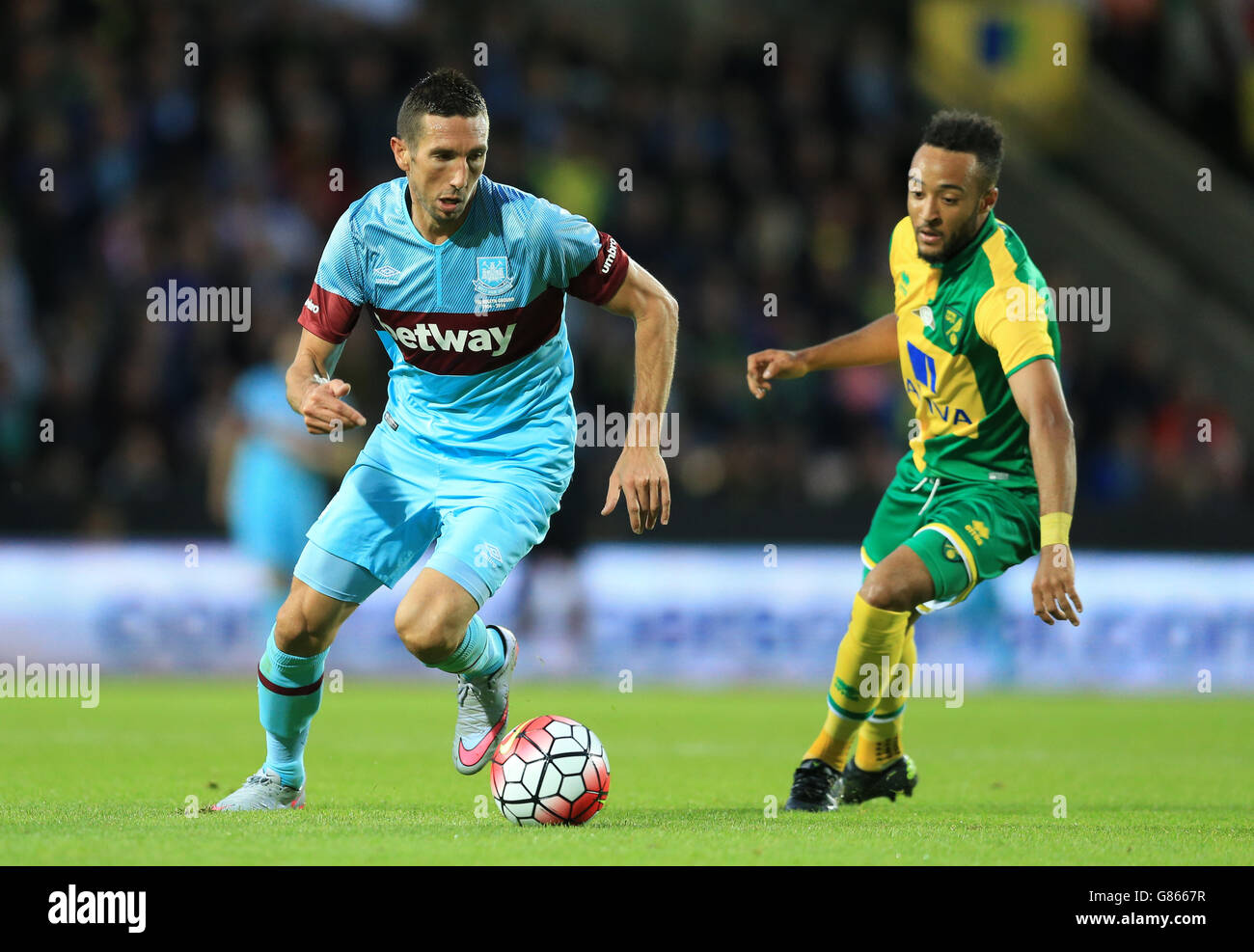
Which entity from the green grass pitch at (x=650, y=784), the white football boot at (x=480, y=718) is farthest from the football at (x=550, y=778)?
the white football boot at (x=480, y=718)

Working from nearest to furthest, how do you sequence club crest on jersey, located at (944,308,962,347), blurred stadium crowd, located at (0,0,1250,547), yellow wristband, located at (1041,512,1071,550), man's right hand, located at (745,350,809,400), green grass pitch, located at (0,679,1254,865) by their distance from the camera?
green grass pitch, located at (0,679,1254,865)
yellow wristband, located at (1041,512,1071,550)
club crest on jersey, located at (944,308,962,347)
man's right hand, located at (745,350,809,400)
blurred stadium crowd, located at (0,0,1250,547)

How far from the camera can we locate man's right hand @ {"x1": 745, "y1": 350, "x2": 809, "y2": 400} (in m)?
6.62

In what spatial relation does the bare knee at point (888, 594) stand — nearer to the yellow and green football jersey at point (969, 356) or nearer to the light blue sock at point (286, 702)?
the yellow and green football jersey at point (969, 356)

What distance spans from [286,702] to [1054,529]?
2737mm

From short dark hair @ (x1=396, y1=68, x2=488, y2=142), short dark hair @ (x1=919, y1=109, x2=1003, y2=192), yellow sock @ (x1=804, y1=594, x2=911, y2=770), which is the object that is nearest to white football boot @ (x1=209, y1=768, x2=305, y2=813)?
yellow sock @ (x1=804, y1=594, x2=911, y2=770)

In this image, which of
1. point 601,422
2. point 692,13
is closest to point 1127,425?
point 601,422

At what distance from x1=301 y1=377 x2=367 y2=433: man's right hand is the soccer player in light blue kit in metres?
0.42

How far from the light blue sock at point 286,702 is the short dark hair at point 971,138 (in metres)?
2.96

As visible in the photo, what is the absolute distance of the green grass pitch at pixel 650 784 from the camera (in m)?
4.82

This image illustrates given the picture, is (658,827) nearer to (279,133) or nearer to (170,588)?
(170,588)

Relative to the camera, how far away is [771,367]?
6.62 metres

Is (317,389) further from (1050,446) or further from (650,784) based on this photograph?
(650,784)

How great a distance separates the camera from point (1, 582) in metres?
12.6

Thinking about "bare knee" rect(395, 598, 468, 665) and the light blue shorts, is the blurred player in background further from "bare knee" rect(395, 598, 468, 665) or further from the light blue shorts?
"bare knee" rect(395, 598, 468, 665)
